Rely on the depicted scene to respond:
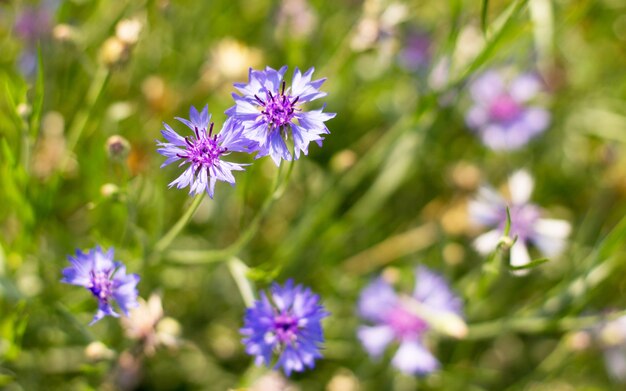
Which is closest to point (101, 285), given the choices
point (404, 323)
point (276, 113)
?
point (276, 113)

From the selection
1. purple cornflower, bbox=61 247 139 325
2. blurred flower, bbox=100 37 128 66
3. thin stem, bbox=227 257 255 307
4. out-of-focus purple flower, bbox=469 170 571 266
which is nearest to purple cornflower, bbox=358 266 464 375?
out-of-focus purple flower, bbox=469 170 571 266

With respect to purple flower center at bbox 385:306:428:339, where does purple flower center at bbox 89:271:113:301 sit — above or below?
below

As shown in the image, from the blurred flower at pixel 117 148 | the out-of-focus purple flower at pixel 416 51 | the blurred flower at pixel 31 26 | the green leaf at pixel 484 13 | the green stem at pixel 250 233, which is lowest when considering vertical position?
the green stem at pixel 250 233

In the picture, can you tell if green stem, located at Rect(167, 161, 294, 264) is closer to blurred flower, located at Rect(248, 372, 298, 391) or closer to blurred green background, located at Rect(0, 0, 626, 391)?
blurred green background, located at Rect(0, 0, 626, 391)

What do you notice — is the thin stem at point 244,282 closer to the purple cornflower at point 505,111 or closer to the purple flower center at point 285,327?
the purple flower center at point 285,327

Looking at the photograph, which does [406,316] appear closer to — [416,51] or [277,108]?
[277,108]

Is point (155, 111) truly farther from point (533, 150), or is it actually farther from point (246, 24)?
point (533, 150)

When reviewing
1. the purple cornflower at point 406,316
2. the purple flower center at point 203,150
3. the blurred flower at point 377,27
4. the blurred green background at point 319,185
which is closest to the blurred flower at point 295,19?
the blurred green background at point 319,185
